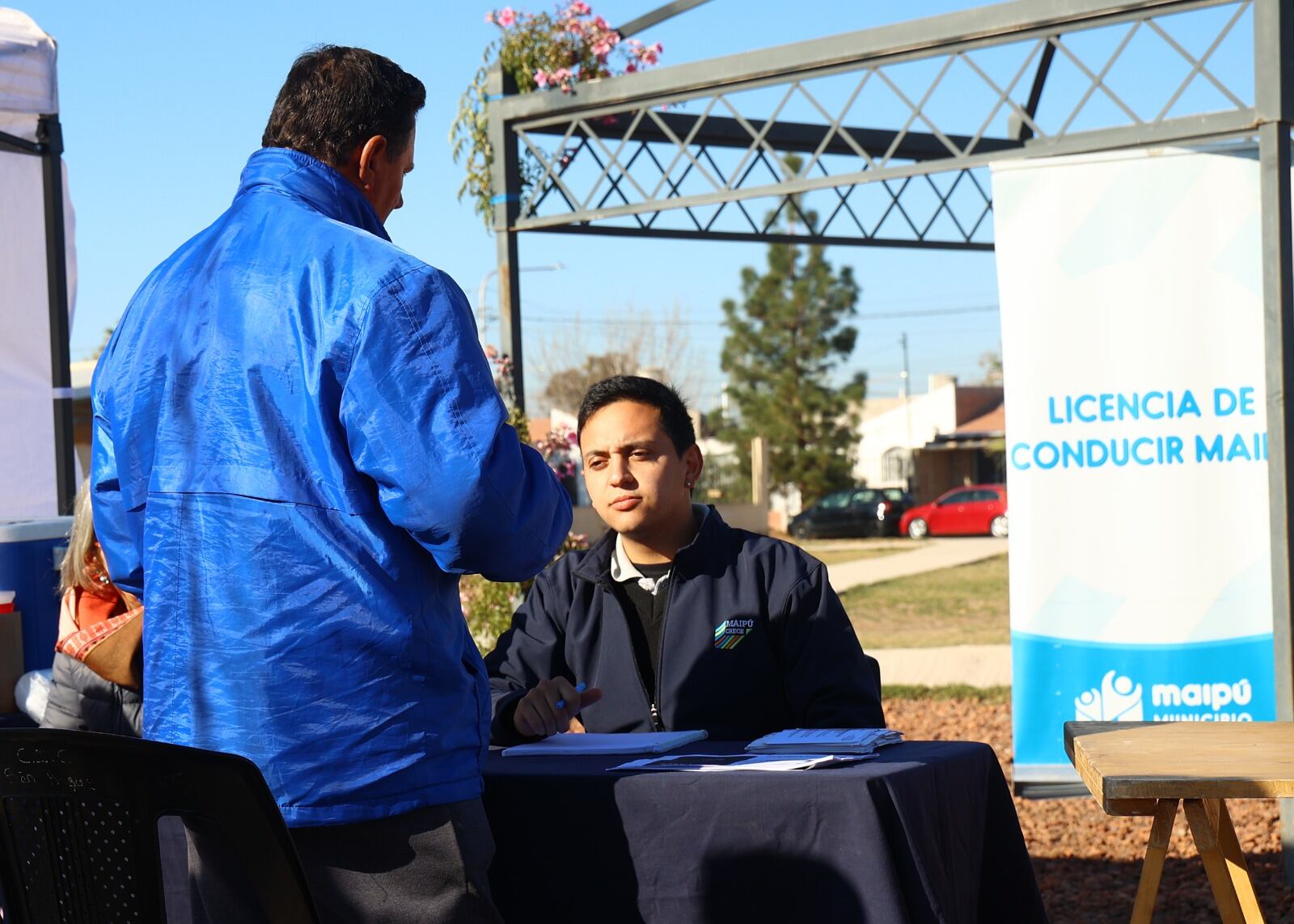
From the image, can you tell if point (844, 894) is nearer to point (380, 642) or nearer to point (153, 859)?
point (380, 642)

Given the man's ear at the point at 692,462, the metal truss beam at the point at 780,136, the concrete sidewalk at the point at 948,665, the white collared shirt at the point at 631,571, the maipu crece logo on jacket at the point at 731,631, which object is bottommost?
the concrete sidewalk at the point at 948,665

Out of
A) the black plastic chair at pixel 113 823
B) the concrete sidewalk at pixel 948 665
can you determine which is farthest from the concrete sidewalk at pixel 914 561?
the black plastic chair at pixel 113 823

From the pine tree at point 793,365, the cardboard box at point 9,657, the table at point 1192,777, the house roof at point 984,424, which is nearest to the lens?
the table at point 1192,777

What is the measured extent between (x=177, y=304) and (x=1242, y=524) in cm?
495

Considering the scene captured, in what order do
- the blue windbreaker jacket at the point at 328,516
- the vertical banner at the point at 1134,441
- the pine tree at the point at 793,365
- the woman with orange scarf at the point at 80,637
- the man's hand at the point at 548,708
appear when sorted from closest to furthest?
1. the blue windbreaker jacket at the point at 328,516
2. the man's hand at the point at 548,708
3. the woman with orange scarf at the point at 80,637
4. the vertical banner at the point at 1134,441
5. the pine tree at the point at 793,365

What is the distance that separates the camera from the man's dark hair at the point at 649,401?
3.57 m

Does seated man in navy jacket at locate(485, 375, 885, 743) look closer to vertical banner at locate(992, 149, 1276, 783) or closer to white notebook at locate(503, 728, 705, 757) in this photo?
white notebook at locate(503, 728, 705, 757)

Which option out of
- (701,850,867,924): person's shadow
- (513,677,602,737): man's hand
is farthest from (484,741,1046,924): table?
(513,677,602,737): man's hand

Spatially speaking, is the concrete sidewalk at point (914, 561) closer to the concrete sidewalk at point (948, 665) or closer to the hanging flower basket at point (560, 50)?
the concrete sidewalk at point (948, 665)

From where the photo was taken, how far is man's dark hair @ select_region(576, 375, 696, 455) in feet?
11.7

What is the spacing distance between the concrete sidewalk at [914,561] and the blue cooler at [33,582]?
17191 mm

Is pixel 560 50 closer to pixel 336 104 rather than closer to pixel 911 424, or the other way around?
pixel 336 104

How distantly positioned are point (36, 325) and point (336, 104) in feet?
13.4

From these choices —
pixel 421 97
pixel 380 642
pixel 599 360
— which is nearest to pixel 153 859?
pixel 380 642
